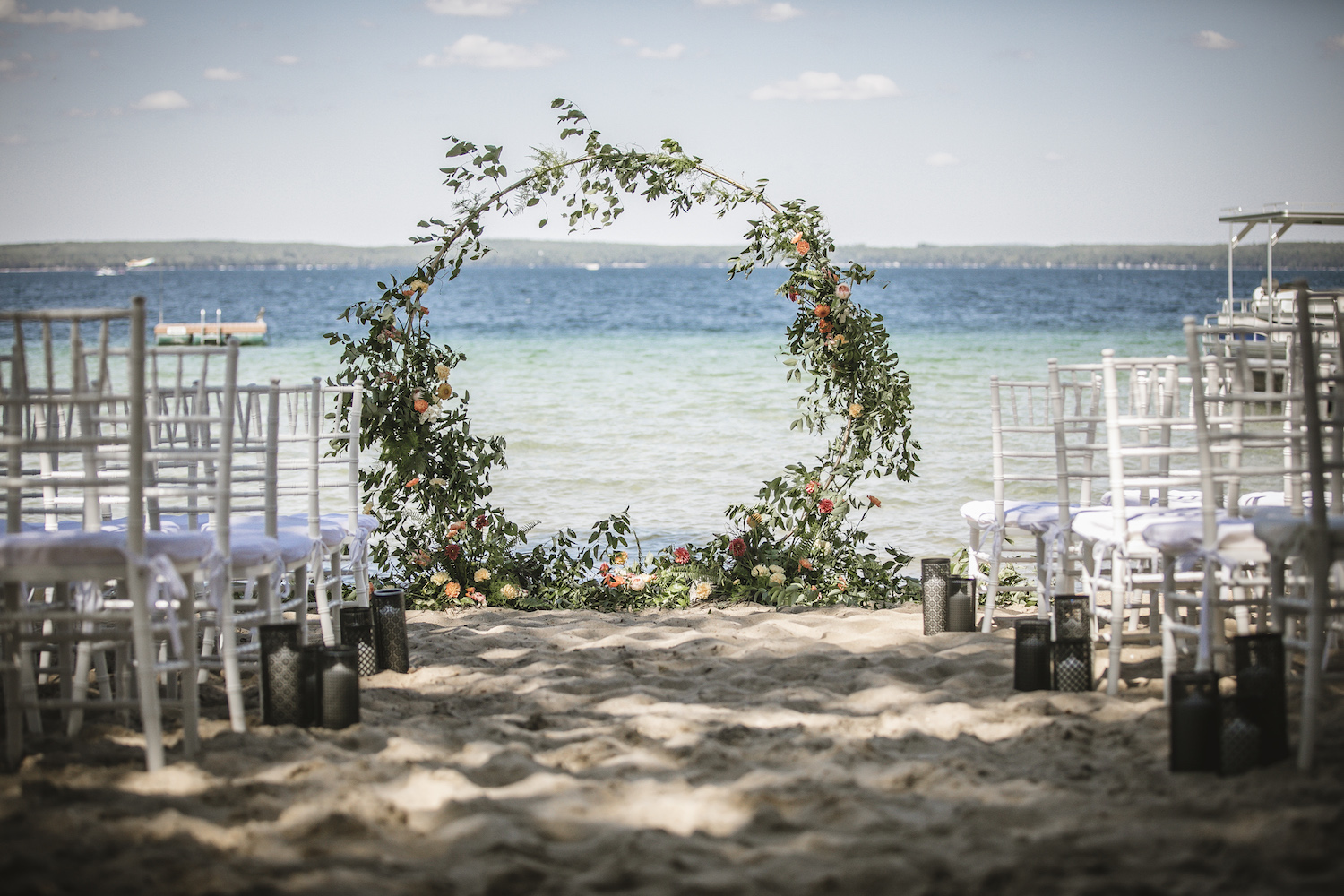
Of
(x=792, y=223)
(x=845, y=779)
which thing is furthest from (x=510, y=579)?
(x=845, y=779)

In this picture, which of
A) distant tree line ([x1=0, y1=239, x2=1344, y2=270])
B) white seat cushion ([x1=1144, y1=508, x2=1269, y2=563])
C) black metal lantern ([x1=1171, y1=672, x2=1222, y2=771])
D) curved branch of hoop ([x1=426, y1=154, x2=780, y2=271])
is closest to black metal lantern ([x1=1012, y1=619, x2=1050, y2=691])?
white seat cushion ([x1=1144, y1=508, x2=1269, y2=563])

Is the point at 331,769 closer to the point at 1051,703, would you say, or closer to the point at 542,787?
the point at 542,787

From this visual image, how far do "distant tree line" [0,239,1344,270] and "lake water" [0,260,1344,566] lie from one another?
546 cm

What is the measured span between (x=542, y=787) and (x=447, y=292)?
44.7m

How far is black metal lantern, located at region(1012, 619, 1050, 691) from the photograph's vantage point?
3217 millimetres

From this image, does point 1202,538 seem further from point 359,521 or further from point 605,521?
point 359,521

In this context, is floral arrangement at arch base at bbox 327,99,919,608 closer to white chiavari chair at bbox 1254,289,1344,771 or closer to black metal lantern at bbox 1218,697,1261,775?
white chiavari chair at bbox 1254,289,1344,771

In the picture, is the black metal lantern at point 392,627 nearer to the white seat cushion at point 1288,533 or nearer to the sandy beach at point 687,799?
the sandy beach at point 687,799

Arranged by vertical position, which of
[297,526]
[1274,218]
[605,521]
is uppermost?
[1274,218]

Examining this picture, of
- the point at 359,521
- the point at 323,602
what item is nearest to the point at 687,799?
the point at 323,602

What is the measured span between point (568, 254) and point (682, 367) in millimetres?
49144

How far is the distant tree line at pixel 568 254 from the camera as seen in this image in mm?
55656

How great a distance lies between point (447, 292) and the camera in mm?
45312

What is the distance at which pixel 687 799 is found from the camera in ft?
7.41
